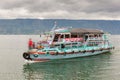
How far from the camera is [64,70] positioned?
42.1m

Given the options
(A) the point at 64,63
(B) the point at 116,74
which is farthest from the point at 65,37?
(B) the point at 116,74

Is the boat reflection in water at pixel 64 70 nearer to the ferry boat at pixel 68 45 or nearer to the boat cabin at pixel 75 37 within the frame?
the ferry boat at pixel 68 45

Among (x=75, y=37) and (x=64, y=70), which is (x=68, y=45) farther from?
(x=64, y=70)

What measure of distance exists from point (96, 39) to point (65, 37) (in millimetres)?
8949

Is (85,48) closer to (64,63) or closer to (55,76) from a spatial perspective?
(64,63)

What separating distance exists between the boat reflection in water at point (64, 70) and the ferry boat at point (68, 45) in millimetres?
1386

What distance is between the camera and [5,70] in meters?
42.1

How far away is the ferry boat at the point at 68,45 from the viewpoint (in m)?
48.9

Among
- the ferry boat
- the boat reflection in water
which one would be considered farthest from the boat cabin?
the boat reflection in water

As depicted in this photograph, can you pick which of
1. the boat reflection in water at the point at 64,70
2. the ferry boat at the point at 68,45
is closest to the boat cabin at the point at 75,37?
the ferry boat at the point at 68,45

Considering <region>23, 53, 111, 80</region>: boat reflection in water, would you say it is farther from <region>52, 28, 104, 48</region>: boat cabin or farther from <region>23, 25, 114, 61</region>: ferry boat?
<region>52, 28, 104, 48</region>: boat cabin

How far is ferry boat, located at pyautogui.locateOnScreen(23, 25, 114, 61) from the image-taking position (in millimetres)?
48938

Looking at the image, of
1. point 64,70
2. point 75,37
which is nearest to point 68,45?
point 75,37

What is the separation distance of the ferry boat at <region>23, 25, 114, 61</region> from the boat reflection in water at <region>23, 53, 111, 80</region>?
139 cm
